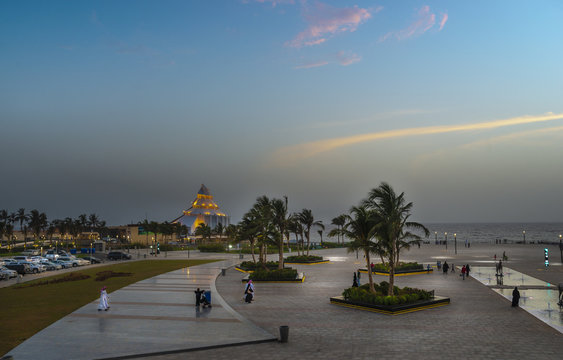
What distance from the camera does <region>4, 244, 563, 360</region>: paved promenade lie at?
49.4 feet

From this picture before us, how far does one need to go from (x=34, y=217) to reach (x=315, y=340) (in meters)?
143

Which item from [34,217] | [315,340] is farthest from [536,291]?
[34,217]

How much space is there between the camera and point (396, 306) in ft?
71.6

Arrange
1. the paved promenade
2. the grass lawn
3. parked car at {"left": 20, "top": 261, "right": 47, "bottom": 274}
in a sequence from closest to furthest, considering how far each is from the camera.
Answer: the paved promenade < the grass lawn < parked car at {"left": 20, "top": 261, "right": 47, "bottom": 274}

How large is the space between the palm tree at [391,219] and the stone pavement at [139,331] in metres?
9.16

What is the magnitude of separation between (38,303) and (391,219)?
74.0 feet

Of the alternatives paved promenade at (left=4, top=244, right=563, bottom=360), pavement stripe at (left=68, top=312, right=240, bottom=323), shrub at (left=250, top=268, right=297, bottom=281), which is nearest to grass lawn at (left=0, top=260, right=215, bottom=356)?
paved promenade at (left=4, top=244, right=563, bottom=360)

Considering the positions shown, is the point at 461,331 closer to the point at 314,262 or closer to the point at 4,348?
the point at 4,348

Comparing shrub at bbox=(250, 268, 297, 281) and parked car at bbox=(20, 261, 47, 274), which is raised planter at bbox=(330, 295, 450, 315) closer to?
shrub at bbox=(250, 268, 297, 281)

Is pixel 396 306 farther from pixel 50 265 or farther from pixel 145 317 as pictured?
pixel 50 265

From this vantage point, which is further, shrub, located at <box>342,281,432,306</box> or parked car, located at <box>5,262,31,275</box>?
parked car, located at <box>5,262,31,275</box>

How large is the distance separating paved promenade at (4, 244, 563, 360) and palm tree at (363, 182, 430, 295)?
370cm

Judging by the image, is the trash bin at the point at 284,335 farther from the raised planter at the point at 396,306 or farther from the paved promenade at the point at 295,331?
the raised planter at the point at 396,306

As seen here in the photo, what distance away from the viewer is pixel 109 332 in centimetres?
1809
